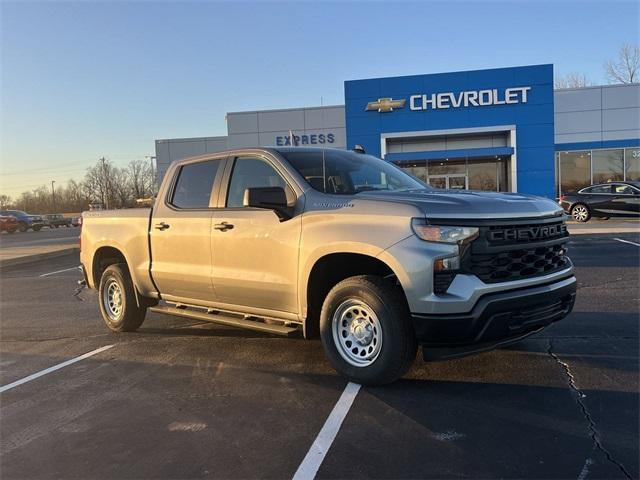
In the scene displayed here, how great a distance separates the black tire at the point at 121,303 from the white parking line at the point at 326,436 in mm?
3346

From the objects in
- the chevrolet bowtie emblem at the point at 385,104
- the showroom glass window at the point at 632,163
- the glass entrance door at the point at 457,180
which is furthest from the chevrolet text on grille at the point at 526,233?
the showroom glass window at the point at 632,163

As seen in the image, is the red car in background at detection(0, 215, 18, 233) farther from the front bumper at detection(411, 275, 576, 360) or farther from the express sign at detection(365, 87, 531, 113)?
the front bumper at detection(411, 275, 576, 360)

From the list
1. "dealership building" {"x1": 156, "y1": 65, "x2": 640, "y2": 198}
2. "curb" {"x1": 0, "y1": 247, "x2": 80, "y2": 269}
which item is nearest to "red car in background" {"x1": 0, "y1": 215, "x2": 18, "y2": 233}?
"dealership building" {"x1": 156, "y1": 65, "x2": 640, "y2": 198}

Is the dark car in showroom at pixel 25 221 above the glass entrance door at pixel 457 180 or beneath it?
beneath

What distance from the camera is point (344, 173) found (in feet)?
16.9

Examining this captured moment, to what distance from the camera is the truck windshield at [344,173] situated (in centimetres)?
492

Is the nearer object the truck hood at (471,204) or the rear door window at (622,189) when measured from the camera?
the truck hood at (471,204)

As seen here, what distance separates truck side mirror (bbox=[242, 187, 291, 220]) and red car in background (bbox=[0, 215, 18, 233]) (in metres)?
41.4

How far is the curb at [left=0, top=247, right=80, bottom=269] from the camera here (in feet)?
54.3

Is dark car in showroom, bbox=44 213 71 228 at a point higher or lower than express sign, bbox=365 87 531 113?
lower

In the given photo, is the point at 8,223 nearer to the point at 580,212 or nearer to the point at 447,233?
the point at 580,212

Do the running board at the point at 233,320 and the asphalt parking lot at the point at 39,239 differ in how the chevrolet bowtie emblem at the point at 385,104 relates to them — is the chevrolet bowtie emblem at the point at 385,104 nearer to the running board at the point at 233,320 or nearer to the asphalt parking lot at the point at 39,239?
the asphalt parking lot at the point at 39,239

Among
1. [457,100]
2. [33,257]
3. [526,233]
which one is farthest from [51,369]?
[457,100]

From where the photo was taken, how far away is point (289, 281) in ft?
15.5
